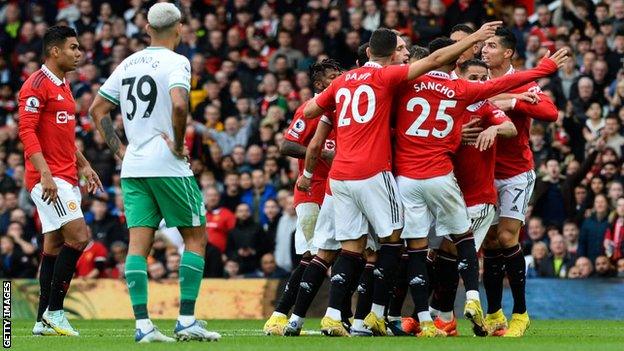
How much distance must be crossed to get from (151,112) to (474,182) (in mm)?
3302

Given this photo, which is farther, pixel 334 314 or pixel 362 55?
pixel 362 55

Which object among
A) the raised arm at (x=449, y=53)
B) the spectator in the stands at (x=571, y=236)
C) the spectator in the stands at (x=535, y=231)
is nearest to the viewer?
the raised arm at (x=449, y=53)

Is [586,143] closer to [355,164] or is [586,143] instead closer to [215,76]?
[215,76]

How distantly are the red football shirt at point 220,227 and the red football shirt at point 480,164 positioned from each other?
27.2 ft

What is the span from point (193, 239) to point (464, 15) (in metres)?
13.2

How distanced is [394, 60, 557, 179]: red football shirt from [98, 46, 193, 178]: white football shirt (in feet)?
6.99

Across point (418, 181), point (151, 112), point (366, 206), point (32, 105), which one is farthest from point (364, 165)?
point (32, 105)

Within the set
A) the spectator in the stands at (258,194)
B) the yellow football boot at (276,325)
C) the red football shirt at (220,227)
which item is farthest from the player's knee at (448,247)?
the spectator in the stands at (258,194)

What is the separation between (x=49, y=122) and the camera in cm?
1362

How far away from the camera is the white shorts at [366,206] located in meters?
12.5

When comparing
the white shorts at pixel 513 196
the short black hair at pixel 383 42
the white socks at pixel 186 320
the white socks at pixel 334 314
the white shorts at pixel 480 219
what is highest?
the short black hair at pixel 383 42

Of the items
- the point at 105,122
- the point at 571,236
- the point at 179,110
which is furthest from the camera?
the point at 571,236

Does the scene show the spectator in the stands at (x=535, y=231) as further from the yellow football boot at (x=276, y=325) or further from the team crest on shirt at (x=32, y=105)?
the team crest on shirt at (x=32, y=105)

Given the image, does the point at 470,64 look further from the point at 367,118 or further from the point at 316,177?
the point at 316,177
